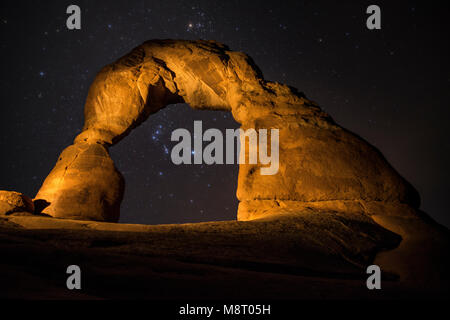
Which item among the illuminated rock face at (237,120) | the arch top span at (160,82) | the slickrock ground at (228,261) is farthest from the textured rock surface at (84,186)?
the slickrock ground at (228,261)

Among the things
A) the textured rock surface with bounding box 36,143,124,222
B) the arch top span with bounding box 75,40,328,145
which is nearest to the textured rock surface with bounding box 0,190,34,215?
the textured rock surface with bounding box 36,143,124,222

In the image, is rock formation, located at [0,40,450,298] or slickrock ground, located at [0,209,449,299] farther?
rock formation, located at [0,40,450,298]

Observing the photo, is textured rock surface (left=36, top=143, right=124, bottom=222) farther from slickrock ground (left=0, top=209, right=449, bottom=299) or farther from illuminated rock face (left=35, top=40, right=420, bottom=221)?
slickrock ground (left=0, top=209, right=449, bottom=299)

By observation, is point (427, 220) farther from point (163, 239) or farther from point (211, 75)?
point (211, 75)

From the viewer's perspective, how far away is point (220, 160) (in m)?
8.98

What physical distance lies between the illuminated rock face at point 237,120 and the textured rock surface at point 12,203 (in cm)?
84

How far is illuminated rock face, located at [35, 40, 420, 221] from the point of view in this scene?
7.02 metres

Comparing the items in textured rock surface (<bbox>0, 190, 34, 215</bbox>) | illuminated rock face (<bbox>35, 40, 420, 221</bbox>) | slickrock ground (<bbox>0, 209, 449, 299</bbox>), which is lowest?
slickrock ground (<bbox>0, 209, 449, 299</bbox>)

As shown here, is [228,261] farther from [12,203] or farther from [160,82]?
[160,82]

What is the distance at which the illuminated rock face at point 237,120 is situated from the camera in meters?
7.02

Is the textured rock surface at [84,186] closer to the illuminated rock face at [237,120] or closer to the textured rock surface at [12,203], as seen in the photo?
the illuminated rock face at [237,120]

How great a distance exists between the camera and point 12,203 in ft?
26.4

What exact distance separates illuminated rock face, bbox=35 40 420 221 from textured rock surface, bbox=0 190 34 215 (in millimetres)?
837

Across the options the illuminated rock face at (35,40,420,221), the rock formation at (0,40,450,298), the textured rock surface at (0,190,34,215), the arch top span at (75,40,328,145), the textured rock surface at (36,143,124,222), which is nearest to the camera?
the rock formation at (0,40,450,298)
